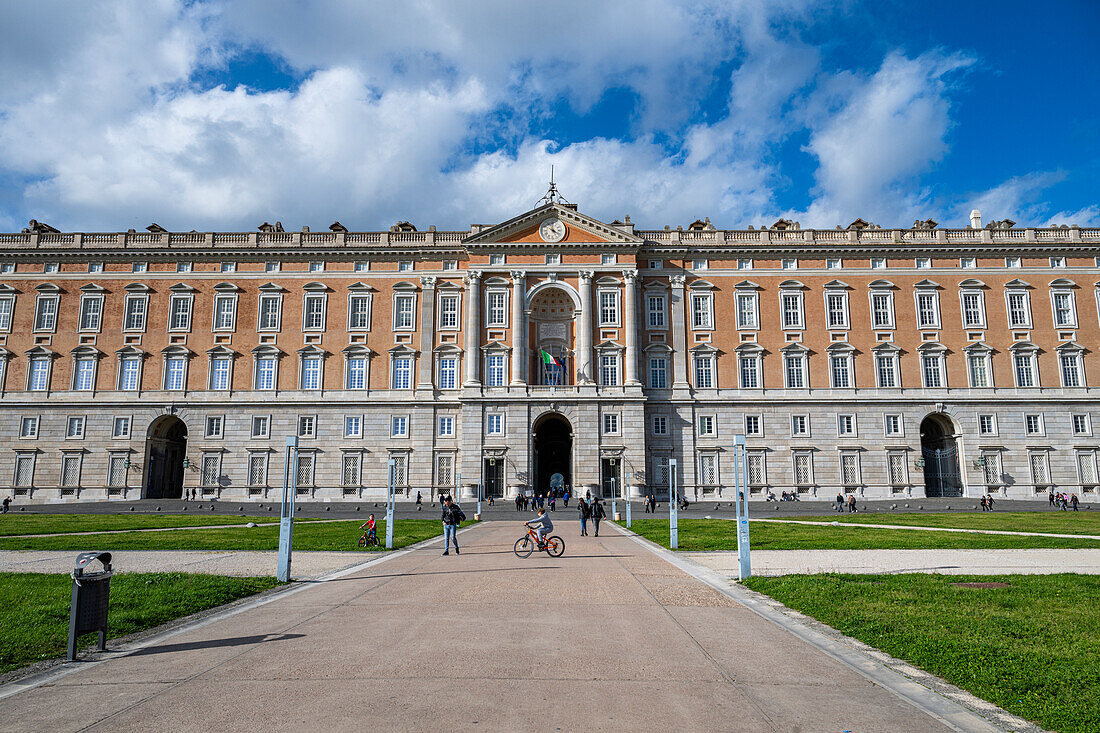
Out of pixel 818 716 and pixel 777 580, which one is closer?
pixel 818 716

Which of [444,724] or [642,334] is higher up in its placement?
[642,334]

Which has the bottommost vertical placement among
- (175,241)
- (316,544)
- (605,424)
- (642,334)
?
(316,544)

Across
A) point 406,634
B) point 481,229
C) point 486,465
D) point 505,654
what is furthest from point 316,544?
point 481,229

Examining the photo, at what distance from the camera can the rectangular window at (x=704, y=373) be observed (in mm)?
59094

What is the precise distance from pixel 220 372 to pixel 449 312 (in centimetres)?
2020

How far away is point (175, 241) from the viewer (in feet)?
200

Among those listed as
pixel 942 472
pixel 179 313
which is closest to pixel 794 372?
pixel 942 472

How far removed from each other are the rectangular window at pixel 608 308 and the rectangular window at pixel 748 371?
1130 centimetres

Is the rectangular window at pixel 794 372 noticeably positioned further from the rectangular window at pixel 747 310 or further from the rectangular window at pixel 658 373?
the rectangular window at pixel 658 373

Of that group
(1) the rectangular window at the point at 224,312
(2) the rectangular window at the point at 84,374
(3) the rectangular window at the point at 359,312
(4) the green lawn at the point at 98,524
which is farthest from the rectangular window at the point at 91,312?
(4) the green lawn at the point at 98,524

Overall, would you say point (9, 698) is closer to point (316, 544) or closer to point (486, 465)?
point (316, 544)

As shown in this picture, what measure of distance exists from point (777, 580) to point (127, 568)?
620 inches

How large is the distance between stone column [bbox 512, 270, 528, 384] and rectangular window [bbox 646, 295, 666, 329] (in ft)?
35.2

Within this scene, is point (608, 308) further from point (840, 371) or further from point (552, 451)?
point (840, 371)
